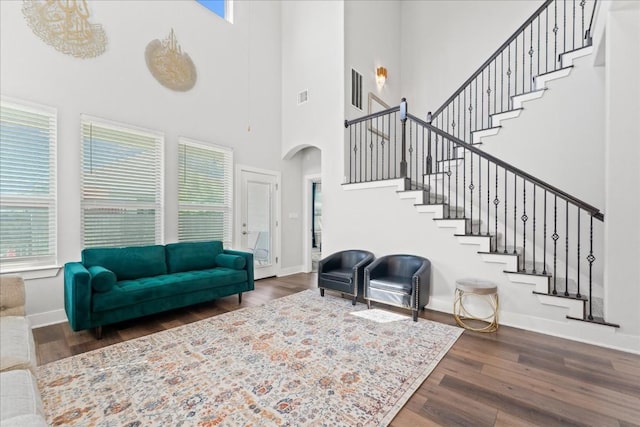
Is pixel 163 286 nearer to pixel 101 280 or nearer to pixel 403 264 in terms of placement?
pixel 101 280

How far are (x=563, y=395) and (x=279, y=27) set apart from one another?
7.08 meters

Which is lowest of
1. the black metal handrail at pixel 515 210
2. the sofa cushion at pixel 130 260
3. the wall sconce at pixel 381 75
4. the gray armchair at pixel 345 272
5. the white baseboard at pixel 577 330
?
the white baseboard at pixel 577 330

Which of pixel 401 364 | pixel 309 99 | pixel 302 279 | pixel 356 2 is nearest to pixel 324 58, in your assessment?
pixel 309 99

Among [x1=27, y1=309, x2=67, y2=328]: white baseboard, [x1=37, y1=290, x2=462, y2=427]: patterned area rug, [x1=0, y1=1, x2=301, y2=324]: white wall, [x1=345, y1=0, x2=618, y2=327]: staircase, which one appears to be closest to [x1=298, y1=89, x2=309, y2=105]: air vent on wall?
[x1=0, y1=1, x2=301, y2=324]: white wall

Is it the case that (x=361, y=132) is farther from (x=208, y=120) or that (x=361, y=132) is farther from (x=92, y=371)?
(x=92, y=371)

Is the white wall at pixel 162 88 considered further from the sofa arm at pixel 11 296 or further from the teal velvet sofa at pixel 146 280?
the sofa arm at pixel 11 296

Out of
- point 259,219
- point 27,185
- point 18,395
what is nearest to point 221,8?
point 259,219

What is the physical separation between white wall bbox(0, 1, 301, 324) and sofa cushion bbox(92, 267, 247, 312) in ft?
2.98

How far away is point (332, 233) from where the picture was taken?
16.7 ft

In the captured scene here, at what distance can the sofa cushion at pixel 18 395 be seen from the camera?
3.92 feet

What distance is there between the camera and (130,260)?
3.58m

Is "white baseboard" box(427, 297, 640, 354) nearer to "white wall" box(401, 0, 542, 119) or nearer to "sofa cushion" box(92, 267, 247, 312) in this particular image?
"sofa cushion" box(92, 267, 247, 312)

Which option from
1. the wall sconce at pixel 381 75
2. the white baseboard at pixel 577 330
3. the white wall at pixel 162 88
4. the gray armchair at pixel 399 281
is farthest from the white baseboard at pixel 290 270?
the wall sconce at pixel 381 75

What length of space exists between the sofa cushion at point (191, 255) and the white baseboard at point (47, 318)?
1.21 meters
